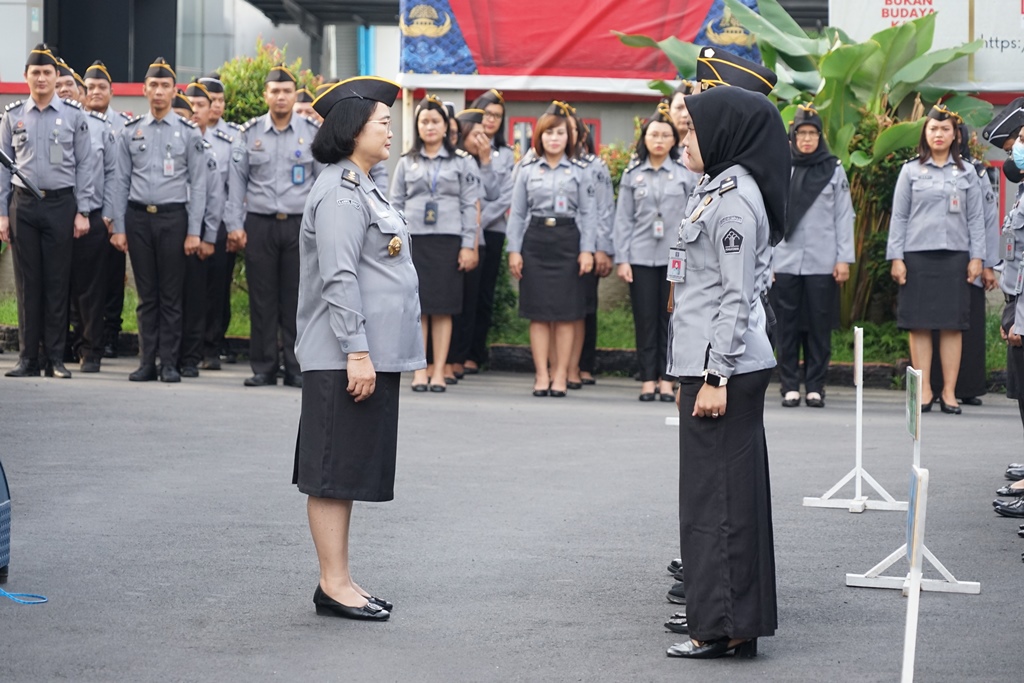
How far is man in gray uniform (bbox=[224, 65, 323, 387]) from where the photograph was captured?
40.8 feet

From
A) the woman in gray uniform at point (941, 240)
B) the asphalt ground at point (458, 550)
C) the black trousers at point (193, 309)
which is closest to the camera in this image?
the asphalt ground at point (458, 550)

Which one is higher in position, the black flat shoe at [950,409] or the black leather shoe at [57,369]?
the black leather shoe at [57,369]

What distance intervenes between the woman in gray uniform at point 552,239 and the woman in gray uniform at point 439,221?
417mm

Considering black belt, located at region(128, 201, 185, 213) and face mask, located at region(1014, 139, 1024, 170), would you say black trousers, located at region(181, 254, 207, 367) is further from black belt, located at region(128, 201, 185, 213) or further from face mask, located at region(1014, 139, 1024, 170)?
face mask, located at region(1014, 139, 1024, 170)

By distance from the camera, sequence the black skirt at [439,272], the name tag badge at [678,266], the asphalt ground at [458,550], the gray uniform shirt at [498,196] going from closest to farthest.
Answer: the asphalt ground at [458,550] < the name tag badge at [678,266] < the black skirt at [439,272] < the gray uniform shirt at [498,196]

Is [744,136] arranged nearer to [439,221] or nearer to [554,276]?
[554,276]

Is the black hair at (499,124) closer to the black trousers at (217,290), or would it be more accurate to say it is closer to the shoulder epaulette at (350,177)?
the black trousers at (217,290)

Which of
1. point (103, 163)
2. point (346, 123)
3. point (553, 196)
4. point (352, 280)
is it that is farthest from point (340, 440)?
point (103, 163)

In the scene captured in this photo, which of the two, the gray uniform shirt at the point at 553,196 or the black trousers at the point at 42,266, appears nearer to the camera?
the black trousers at the point at 42,266

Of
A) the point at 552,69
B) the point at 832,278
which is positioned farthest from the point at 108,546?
the point at 552,69

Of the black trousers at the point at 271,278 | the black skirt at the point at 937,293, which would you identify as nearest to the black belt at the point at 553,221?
the black trousers at the point at 271,278

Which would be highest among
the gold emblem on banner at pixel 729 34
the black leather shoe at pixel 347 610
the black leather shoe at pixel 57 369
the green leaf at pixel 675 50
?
the gold emblem on banner at pixel 729 34

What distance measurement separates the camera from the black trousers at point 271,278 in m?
12.4

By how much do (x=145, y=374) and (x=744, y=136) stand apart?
8169 mm
